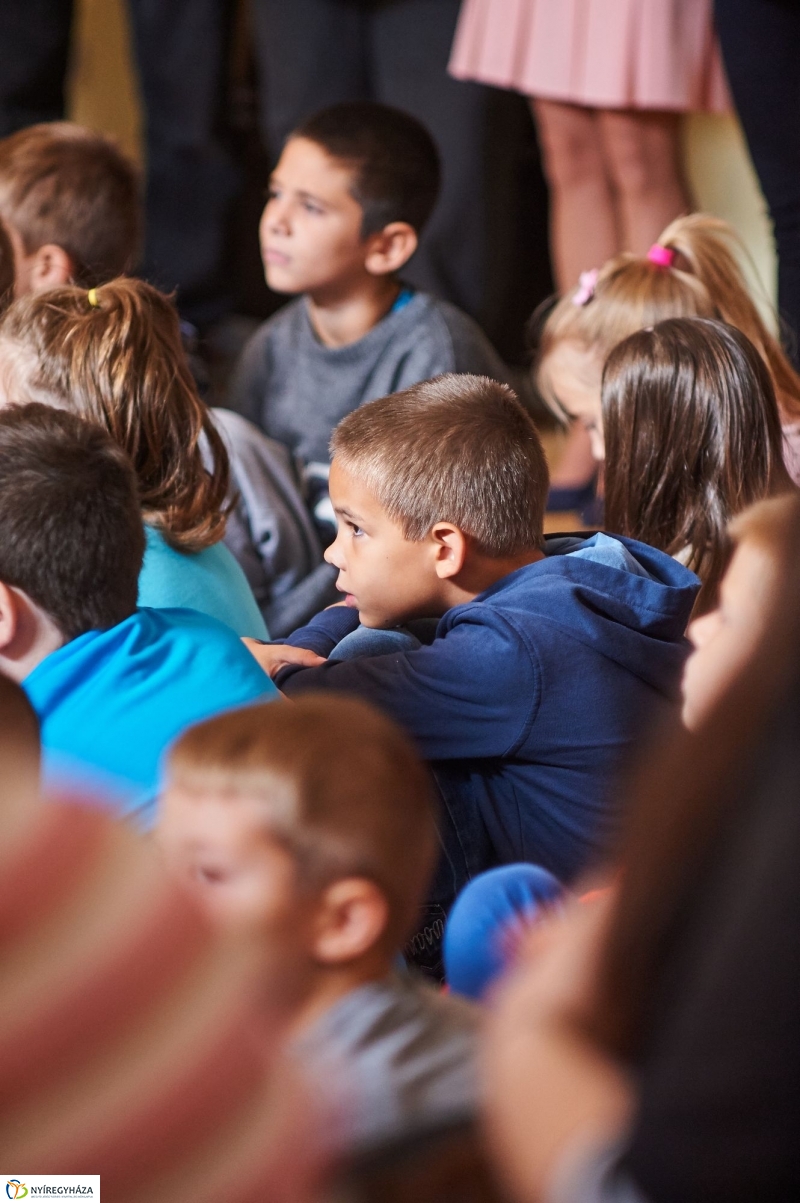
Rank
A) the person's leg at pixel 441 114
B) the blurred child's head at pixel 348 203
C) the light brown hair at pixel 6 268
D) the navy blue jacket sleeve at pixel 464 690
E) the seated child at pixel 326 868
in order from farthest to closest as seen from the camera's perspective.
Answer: the person's leg at pixel 441 114
the blurred child's head at pixel 348 203
the light brown hair at pixel 6 268
the navy blue jacket sleeve at pixel 464 690
the seated child at pixel 326 868

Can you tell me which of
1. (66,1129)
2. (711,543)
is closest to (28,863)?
(66,1129)

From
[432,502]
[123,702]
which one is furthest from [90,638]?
[432,502]

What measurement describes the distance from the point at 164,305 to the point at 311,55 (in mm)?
1502

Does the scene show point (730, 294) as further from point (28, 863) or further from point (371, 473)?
point (28, 863)

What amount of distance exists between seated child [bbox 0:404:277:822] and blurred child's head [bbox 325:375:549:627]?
25 centimetres

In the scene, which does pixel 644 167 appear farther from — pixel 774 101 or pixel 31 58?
pixel 31 58

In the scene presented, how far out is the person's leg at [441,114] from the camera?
2.75m

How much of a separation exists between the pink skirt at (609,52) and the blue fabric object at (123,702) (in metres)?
1.70

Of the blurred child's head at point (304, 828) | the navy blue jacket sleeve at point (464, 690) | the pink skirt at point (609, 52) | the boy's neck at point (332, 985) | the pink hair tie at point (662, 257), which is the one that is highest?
the pink skirt at point (609, 52)

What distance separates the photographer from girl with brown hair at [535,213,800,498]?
1.74m

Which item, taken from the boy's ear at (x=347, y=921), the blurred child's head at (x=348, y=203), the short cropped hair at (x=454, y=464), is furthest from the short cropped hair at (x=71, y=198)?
the boy's ear at (x=347, y=921)

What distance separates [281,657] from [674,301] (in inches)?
30.2

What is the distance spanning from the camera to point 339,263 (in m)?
2.15

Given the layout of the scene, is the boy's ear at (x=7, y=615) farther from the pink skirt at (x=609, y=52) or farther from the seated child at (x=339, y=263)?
the pink skirt at (x=609, y=52)
